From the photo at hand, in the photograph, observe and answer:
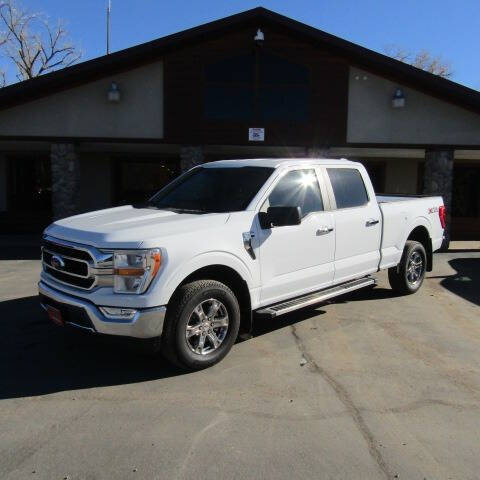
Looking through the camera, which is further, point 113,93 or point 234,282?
point 113,93

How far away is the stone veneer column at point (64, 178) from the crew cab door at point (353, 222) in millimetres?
8889

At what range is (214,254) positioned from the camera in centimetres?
451

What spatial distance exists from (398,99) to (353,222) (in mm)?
7975

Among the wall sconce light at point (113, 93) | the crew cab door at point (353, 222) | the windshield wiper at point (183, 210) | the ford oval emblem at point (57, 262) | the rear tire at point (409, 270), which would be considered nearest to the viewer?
the ford oval emblem at point (57, 262)

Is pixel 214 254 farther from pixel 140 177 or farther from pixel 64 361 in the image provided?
pixel 140 177

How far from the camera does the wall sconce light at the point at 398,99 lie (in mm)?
12883

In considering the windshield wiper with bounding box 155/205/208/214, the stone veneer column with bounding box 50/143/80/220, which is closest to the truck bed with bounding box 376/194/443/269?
the windshield wiper with bounding box 155/205/208/214

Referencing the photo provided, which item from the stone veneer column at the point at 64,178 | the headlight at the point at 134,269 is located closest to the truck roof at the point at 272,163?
the headlight at the point at 134,269

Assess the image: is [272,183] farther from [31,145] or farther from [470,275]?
[31,145]

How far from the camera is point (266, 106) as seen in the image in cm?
1317

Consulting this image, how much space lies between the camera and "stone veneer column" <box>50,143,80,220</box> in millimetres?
13141

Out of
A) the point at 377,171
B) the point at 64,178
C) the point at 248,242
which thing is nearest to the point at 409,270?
the point at 248,242

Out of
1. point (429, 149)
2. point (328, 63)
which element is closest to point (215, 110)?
point (328, 63)

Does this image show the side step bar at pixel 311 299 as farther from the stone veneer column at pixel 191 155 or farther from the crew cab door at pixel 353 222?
the stone veneer column at pixel 191 155
